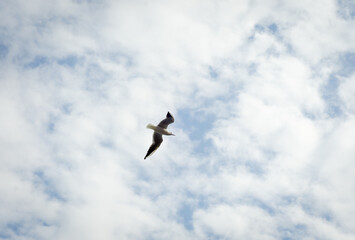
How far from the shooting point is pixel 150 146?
41062 millimetres

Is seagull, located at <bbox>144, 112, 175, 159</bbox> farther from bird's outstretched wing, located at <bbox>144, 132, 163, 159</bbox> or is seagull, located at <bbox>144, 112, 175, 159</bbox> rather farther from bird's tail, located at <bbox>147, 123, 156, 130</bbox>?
bird's tail, located at <bbox>147, 123, 156, 130</bbox>

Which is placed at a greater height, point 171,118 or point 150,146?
point 171,118

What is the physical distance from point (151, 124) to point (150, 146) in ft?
11.5

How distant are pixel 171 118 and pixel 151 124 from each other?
3053mm

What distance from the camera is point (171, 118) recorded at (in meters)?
40.8

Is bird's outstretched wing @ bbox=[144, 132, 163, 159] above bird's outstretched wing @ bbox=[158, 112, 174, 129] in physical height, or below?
below

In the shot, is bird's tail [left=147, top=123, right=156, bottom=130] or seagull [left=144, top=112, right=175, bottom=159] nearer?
bird's tail [left=147, top=123, right=156, bottom=130]

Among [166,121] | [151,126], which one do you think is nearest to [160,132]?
[166,121]

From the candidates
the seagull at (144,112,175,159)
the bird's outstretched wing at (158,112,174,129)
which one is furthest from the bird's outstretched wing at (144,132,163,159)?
the bird's outstretched wing at (158,112,174,129)

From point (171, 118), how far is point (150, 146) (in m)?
4.51

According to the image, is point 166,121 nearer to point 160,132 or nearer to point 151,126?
point 160,132

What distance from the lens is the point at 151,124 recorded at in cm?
3906

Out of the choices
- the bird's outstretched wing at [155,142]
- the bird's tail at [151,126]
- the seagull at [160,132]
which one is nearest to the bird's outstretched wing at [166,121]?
the seagull at [160,132]

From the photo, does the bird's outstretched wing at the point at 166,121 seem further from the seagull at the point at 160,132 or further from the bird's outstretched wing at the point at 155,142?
the bird's outstretched wing at the point at 155,142
